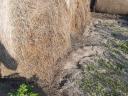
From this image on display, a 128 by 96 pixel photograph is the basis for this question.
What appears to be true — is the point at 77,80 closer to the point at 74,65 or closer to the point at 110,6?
the point at 74,65

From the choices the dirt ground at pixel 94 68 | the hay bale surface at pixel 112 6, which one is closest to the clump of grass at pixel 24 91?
the dirt ground at pixel 94 68

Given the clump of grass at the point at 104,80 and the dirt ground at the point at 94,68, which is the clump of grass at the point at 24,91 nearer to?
the dirt ground at the point at 94,68

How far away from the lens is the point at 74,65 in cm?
674

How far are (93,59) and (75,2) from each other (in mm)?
1308

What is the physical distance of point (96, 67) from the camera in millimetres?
6652

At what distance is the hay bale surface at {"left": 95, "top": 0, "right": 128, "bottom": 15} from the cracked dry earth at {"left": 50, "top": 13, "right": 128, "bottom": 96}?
3.78ft

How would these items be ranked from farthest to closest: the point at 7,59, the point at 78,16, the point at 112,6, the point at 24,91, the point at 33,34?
the point at 112,6, the point at 78,16, the point at 7,59, the point at 33,34, the point at 24,91

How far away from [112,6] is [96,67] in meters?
3.18

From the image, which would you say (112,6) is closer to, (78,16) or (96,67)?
(78,16)

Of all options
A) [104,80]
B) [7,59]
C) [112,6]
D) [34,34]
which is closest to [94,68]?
[104,80]

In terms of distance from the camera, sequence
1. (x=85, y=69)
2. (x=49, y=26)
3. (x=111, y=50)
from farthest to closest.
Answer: (x=111, y=50) < (x=85, y=69) < (x=49, y=26)

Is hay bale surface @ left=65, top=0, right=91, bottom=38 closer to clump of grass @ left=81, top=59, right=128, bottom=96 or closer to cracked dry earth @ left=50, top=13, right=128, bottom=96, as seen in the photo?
cracked dry earth @ left=50, top=13, right=128, bottom=96

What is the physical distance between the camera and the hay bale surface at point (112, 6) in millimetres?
9301

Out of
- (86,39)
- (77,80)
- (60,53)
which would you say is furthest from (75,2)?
(77,80)
